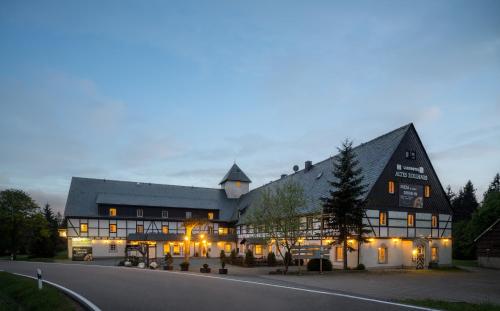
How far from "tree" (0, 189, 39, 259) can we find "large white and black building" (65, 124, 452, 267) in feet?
20.6

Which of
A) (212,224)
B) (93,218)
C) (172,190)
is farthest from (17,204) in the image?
(212,224)

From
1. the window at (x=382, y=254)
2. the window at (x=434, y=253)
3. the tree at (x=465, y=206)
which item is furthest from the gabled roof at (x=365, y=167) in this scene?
the tree at (x=465, y=206)

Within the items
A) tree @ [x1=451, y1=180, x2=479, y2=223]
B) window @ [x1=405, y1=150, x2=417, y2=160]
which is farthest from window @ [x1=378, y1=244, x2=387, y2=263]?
tree @ [x1=451, y1=180, x2=479, y2=223]

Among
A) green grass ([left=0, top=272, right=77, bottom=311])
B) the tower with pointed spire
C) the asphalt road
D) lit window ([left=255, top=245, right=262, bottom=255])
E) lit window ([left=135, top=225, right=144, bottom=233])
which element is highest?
the tower with pointed spire

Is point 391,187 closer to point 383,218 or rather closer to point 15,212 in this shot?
point 383,218

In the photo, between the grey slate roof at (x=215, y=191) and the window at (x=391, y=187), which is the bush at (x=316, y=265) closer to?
the grey slate roof at (x=215, y=191)

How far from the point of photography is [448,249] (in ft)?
127

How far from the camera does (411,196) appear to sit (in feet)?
A: 123

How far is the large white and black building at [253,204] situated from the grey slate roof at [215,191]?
5.2 inches

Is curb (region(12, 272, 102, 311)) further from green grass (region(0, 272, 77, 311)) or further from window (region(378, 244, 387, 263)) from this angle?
window (region(378, 244, 387, 263))

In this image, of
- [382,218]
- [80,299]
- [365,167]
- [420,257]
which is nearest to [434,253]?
[420,257]

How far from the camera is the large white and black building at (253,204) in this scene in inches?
1428

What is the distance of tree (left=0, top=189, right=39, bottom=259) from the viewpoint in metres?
54.3

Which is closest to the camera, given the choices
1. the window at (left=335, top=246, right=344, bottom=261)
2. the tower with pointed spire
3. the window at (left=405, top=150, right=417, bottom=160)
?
the window at (left=335, top=246, right=344, bottom=261)
